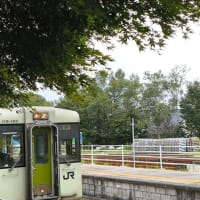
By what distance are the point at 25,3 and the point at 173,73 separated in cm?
5432

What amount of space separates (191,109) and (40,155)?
1721 inches

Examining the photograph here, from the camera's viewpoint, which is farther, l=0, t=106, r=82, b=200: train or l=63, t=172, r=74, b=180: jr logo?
l=63, t=172, r=74, b=180: jr logo

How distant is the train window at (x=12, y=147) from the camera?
9923mm

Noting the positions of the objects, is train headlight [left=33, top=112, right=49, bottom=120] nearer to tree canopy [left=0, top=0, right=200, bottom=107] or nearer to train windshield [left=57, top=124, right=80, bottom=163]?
train windshield [left=57, top=124, right=80, bottom=163]

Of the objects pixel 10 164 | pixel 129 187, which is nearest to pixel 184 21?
pixel 10 164

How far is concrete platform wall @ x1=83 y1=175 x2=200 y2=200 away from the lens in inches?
407

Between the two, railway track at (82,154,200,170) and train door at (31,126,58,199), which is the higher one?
train door at (31,126,58,199)

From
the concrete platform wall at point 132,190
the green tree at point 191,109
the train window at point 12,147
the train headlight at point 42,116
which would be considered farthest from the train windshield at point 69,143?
the green tree at point 191,109

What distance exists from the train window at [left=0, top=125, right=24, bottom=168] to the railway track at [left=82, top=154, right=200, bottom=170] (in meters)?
7.15

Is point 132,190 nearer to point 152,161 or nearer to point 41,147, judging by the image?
point 41,147

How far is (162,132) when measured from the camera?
185ft

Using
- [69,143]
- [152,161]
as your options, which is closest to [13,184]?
[69,143]

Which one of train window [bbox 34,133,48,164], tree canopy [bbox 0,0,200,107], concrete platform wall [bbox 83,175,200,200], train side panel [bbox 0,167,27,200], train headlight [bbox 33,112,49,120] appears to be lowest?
concrete platform wall [bbox 83,175,200,200]

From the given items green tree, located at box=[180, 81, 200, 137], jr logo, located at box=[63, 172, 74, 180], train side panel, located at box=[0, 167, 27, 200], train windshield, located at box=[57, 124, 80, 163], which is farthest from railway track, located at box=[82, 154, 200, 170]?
green tree, located at box=[180, 81, 200, 137]
